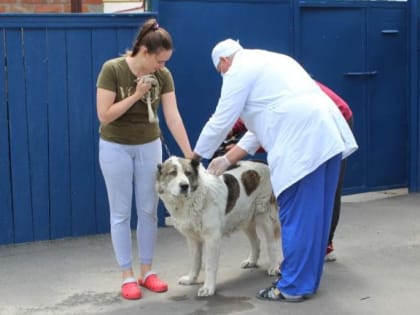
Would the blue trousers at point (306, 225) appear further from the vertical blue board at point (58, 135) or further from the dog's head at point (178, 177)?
the vertical blue board at point (58, 135)

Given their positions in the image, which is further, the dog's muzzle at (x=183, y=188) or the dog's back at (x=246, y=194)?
the dog's back at (x=246, y=194)

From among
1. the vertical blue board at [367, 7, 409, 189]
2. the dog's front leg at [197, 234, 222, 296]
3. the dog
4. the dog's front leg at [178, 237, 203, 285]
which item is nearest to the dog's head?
the dog

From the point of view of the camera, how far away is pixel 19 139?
7.08 metres

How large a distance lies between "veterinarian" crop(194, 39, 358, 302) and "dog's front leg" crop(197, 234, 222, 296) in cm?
49

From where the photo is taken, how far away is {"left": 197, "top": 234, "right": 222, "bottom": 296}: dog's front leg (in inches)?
221

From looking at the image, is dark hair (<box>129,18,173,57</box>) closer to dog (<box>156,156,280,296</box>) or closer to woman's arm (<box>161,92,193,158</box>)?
woman's arm (<box>161,92,193,158</box>)

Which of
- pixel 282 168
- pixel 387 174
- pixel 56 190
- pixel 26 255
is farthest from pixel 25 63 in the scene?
pixel 387 174

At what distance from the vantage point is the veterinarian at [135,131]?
210 inches

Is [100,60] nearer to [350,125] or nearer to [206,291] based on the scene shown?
[350,125]

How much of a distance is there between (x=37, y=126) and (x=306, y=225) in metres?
3.07

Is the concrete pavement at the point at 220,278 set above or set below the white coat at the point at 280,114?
below

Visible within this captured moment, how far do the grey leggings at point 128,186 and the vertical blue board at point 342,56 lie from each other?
3.50 meters

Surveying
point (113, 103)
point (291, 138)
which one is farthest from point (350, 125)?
point (113, 103)

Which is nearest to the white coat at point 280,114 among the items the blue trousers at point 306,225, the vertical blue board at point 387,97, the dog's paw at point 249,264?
the blue trousers at point 306,225
